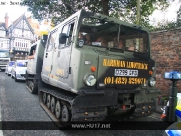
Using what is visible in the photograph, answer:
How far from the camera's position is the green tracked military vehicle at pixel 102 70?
10.9 feet

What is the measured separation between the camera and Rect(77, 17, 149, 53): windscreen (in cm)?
374

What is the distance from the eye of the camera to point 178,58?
6.64 meters

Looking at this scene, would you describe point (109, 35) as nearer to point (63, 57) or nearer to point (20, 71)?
point (63, 57)

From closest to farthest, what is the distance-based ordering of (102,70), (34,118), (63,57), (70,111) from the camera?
1. (102,70)
2. (70,111)
3. (63,57)
4. (34,118)

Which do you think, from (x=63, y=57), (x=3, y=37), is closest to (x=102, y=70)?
(x=63, y=57)

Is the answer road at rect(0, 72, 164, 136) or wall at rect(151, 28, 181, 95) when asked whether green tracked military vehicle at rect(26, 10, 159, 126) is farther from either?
wall at rect(151, 28, 181, 95)

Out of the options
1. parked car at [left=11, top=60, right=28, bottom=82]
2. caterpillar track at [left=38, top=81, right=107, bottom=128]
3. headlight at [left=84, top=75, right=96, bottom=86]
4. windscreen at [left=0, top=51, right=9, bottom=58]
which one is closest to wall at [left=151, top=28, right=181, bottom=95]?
caterpillar track at [left=38, top=81, right=107, bottom=128]

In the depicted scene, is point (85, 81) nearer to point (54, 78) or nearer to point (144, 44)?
point (54, 78)

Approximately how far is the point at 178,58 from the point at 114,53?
13.0 feet

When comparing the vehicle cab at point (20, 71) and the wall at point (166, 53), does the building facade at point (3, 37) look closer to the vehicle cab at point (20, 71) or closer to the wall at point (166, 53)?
the vehicle cab at point (20, 71)

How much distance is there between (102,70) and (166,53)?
15.3 ft

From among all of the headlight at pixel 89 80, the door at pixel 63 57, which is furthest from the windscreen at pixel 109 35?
the headlight at pixel 89 80

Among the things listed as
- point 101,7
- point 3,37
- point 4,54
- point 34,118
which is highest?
point 3,37

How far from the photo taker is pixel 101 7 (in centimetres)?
1334
